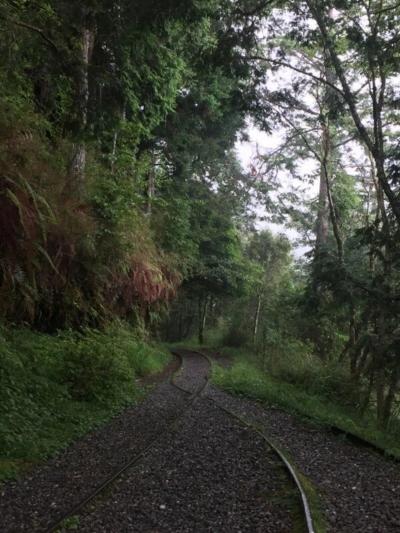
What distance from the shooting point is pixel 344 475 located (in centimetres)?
586


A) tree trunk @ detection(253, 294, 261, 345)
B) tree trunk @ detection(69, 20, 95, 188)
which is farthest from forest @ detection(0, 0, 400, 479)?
tree trunk @ detection(253, 294, 261, 345)

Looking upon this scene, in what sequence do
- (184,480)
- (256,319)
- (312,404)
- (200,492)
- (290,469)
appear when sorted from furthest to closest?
(256,319)
(312,404)
(290,469)
(184,480)
(200,492)

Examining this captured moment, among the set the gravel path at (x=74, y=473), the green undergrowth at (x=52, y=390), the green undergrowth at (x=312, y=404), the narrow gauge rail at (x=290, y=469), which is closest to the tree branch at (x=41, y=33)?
the green undergrowth at (x=52, y=390)

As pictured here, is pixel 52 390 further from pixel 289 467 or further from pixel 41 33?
pixel 41 33

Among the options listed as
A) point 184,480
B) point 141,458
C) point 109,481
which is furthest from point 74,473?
point 184,480

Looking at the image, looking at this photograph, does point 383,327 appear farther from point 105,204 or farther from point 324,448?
point 105,204

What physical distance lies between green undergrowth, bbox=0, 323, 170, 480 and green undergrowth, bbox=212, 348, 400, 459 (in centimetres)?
295

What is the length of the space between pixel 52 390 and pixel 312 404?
19.3 ft

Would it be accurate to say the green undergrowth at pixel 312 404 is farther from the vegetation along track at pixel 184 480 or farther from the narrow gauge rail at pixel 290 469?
the vegetation along track at pixel 184 480

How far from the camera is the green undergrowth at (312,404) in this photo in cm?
807

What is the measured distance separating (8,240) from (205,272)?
60.1ft

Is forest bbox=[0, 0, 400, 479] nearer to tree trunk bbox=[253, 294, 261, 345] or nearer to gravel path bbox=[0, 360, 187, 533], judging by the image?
gravel path bbox=[0, 360, 187, 533]

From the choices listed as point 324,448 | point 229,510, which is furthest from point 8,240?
point 324,448

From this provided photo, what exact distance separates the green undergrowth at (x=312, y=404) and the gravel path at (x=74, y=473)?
2.99 m
